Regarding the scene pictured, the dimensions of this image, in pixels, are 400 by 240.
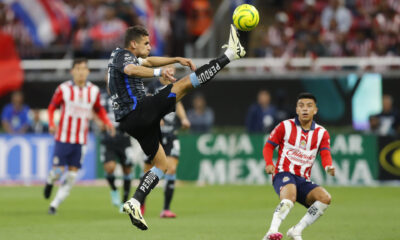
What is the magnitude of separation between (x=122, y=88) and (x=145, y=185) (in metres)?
1.12

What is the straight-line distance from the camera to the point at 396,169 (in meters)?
18.1

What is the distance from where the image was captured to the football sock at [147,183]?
873 centimetres

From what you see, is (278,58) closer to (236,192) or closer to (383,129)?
(383,129)

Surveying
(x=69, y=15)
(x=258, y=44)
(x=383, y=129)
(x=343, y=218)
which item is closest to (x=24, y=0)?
(x=69, y=15)

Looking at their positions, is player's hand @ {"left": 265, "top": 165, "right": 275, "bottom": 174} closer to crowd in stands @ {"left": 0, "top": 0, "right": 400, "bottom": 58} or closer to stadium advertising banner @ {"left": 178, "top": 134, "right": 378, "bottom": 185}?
stadium advertising banner @ {"left": 178, "top": 134, "right": 378, "bottom": 185}

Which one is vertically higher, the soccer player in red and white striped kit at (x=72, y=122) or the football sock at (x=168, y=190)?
the soccer player in red and white striped kit at (x=72, y=122)

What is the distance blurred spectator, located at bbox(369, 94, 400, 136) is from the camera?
18.6 m

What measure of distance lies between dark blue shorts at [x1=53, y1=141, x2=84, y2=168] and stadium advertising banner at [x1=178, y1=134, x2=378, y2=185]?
21.0ft

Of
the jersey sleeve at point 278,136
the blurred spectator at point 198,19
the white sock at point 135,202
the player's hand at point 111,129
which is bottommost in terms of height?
the white sock at point 135,202

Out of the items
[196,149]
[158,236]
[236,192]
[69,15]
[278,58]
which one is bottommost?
[158,236]

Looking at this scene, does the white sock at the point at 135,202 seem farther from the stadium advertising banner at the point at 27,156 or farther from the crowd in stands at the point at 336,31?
the crowd in stands at the point at 336,31

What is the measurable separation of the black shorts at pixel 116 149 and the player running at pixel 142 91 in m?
4.03

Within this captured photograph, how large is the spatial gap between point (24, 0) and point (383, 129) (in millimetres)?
10882

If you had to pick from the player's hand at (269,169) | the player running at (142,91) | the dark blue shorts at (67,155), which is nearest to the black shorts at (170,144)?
the dark blue shorts at (67,155)
